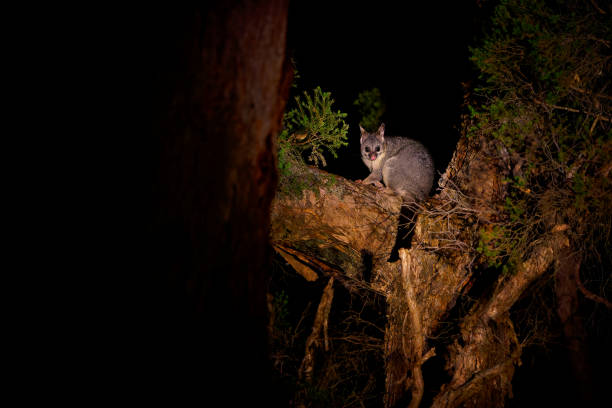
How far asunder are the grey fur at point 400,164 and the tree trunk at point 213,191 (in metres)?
5.42

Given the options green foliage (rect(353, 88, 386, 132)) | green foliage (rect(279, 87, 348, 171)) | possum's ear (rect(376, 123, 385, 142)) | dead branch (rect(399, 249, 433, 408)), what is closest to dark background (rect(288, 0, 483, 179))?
green foliage (rect(353, 88, 386, 132))

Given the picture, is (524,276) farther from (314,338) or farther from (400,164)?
(314,338)

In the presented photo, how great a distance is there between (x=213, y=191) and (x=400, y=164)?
6.55 m

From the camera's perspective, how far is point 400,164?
7566 millimetres

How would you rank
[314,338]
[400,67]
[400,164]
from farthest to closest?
[400,67] → [400,164] → [314,338]

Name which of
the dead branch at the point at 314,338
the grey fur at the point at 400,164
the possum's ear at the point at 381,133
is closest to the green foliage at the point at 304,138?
the grey fur at the point at 400,164

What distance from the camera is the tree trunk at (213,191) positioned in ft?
4.60

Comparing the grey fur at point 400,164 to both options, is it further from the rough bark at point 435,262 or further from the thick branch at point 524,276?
the thick branch at point 524,276

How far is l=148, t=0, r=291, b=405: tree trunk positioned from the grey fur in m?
5.42

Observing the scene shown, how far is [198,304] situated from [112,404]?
1.49 feet

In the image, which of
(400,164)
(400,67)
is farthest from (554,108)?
(400,67)


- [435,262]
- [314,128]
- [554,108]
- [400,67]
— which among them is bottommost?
[435,262]

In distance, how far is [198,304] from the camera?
151 centimetres

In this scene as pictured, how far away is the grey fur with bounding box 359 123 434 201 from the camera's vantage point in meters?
7.25
